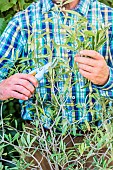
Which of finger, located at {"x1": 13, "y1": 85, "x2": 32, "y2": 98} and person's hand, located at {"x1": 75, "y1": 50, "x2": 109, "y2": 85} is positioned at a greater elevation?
person's hand, located at {"x1": 75, "y1": 50, "x2": 109, "y2": 85}

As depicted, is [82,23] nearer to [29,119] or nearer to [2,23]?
[29,119]

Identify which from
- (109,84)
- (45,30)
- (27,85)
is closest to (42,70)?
(27,85)

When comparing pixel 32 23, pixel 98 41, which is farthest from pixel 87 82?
pixel 32 23

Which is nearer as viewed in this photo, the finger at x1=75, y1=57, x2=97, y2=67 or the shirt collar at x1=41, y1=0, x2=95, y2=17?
the finger at x1=75, y1=57, x2=97, y2=67

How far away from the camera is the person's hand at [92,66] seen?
98 centimetres

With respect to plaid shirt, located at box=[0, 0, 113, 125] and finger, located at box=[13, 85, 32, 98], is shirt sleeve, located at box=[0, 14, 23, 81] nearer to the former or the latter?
plaid shirt, located at box=[0, 0, 113, 125]

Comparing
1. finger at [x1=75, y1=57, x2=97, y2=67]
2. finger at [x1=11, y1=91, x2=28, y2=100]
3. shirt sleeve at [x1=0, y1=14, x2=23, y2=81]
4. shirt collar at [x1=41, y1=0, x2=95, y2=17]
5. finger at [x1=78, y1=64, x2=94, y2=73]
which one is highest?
shirt collar at [x1=41, y1=0, x2=95, y2=17]

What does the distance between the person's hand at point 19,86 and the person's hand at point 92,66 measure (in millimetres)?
127

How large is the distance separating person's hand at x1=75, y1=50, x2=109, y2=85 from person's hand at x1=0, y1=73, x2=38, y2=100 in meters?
0.13

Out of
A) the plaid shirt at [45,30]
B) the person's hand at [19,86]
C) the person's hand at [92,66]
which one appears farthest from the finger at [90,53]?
the plaid shirt at [45,30]

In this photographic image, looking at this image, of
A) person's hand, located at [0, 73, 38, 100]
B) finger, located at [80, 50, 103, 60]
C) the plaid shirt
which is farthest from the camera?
the plaid shirt

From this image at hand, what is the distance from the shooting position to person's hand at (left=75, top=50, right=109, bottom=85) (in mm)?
979

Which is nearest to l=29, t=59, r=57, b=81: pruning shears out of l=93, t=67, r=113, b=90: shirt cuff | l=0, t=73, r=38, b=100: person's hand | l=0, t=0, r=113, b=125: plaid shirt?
l=0, t=73, r=38, b=100: person's hand

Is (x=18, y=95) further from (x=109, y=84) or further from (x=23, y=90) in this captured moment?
(x=109, y=84)
